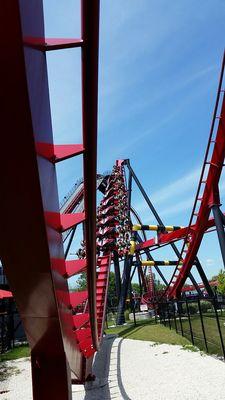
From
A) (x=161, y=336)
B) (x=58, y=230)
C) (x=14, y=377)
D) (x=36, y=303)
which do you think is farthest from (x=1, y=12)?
(x=161, y=336)

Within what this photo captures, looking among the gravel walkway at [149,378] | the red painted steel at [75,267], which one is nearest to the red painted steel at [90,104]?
the red painted steel at [75,267]

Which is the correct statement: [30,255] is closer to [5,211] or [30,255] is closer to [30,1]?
[5,211]

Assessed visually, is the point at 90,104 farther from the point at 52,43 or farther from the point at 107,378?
the point at 107,378

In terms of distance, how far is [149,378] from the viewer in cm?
787

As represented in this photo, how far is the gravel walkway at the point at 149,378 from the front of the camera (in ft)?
21.4

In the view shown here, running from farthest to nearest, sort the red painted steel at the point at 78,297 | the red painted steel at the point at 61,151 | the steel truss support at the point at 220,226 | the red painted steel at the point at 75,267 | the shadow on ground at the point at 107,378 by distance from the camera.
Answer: the steel truss support at the point at 220,226
the shadow on ground at the point at 107,378
the red painted steel at the point at 78,297
the red painted steel at the point at 75,267
the red painted steel at the point at 61,151

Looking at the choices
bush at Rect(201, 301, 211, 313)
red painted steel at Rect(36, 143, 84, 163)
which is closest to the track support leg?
red painted steel at Rect(36, 143, 84, 163)

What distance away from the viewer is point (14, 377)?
10.1m

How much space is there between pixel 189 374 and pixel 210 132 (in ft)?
24.7

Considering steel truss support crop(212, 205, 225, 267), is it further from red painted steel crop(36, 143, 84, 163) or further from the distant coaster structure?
red painted steel crop(36, 143, 84, 163)

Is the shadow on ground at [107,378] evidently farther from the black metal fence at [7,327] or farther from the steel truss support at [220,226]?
the black metal fence at [7,327]

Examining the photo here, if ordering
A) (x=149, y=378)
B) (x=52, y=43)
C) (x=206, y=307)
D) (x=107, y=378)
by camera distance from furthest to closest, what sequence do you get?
(x=206, y=307) → (x=107, y=378) → (x=149, y=378) → (x=52, y=43)

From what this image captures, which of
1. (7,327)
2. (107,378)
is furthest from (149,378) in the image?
(7,327)

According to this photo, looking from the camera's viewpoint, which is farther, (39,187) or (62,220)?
(62,220)
